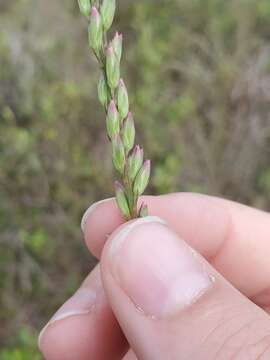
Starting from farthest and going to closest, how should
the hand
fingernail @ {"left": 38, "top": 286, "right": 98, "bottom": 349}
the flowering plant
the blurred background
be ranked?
the blurred background
fingernail @ {"left": 38, "top": 286, "right": 98, "bottom": 349}
the hand
the flowering plant

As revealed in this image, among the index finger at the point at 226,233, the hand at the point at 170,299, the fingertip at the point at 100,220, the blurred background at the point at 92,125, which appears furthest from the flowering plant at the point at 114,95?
the blurred background at the point at 92,125

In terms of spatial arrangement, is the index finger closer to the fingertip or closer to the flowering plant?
the fingertip

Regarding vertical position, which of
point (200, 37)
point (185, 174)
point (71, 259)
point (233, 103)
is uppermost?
point (200, 37)

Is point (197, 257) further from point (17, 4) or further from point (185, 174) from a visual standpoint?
point (17, 4)

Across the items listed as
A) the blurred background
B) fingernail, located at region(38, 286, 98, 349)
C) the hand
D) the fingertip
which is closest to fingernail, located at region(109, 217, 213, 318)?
the hand

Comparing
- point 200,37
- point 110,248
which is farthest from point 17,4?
point 110,248
